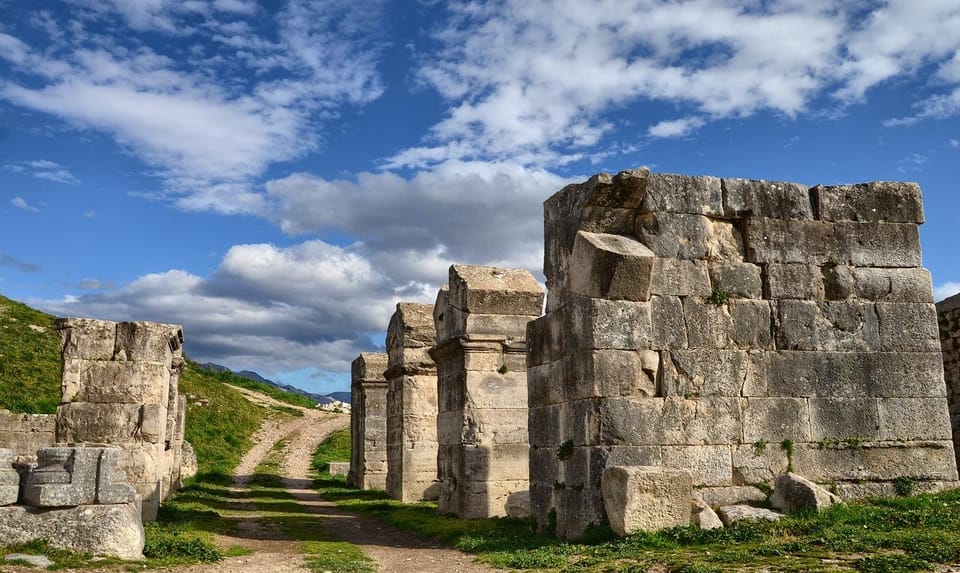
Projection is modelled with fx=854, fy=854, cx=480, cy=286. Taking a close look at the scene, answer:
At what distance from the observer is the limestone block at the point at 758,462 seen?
360 inches

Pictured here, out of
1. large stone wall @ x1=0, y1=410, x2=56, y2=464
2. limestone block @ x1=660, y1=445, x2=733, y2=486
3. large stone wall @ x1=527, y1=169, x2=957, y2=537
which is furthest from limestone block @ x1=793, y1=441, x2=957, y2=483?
large stone wall @ x1=0, y1=410, x2=56, y2=464

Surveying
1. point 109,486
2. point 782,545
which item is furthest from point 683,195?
point 109,486

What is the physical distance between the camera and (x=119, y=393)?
12.2m

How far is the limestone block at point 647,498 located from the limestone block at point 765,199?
3286mm

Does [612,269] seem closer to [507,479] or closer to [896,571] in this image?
[896,571]

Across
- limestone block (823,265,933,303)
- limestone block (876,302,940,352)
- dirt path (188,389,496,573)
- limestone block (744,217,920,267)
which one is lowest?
dirt path (188,389,496,573)

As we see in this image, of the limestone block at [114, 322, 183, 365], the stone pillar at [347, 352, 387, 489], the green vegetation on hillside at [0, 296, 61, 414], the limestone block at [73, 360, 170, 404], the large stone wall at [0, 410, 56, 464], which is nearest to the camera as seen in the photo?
A: the limestone block at [73, 360, 170, 404]

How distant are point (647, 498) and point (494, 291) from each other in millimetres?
6107

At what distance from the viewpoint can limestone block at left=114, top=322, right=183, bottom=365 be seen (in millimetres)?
12398

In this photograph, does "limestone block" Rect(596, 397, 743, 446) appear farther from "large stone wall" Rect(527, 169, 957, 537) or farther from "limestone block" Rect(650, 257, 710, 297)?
"limestone block" Rect(650, 257, 710, 297)

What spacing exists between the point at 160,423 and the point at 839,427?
29.9 ft

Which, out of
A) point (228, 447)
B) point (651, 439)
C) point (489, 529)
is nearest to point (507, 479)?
point (489, 529)

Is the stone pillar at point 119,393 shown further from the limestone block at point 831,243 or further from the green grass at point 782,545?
the limestone block at point 831,243

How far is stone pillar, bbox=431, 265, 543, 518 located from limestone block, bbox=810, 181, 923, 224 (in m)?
5.06
